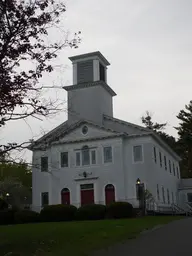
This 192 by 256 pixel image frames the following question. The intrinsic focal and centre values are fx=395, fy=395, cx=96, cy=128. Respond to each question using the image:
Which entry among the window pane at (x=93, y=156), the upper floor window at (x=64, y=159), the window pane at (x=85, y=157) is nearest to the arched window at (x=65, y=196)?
the upper floor window at (x=64, y=159)

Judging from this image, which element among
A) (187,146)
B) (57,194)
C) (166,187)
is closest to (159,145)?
(166,187)

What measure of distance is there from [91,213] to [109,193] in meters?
6.79

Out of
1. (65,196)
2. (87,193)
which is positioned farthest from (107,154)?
(65,196)

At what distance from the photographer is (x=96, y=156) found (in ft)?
122

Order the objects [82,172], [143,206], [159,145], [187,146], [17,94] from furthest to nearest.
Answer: [187,146], [159,145], [82,172], [143,206], [17,94]

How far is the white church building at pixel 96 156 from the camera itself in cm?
3584

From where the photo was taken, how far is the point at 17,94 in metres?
13.2

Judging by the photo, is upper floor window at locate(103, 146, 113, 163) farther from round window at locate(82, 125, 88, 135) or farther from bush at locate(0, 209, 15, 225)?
bush at locate(0, 209, 15, 225)

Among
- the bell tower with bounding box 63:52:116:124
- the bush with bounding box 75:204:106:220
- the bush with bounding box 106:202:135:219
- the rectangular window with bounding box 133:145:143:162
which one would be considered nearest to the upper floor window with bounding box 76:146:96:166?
the bell tower with bounding box 63:52:116:124

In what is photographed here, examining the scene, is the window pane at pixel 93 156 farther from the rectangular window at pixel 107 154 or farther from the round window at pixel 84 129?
the round window at pixel 84 129

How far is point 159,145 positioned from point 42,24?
27.7 metres

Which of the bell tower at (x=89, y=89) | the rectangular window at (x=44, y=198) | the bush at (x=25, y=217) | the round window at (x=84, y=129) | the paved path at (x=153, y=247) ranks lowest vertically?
the paved path at (x=153, y=247)

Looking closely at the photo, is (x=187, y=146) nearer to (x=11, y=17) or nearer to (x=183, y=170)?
(x=183, y=170)

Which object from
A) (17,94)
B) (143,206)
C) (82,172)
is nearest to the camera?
(17,94)
